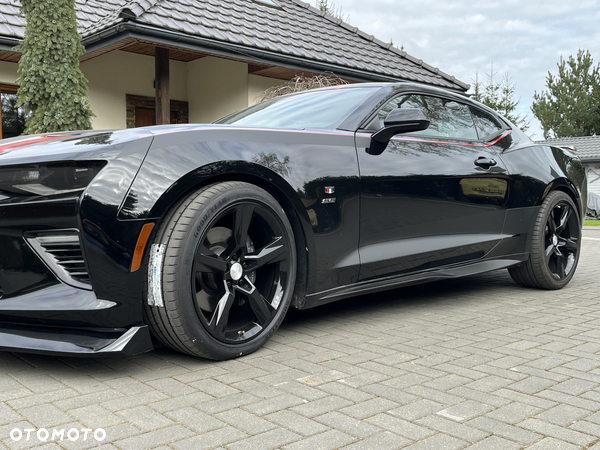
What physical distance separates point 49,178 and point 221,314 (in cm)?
95

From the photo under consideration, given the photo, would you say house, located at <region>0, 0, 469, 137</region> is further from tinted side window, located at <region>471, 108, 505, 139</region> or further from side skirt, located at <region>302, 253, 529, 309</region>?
side skirt, located at <region>302, 253, 529, 309</region>

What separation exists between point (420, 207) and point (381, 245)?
410 mm

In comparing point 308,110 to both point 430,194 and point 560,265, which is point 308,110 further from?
point 560,265

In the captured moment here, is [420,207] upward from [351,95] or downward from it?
downward

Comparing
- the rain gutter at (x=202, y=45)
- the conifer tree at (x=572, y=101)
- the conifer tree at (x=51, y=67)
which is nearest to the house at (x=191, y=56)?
the rain gutter at (x=202, y=45)

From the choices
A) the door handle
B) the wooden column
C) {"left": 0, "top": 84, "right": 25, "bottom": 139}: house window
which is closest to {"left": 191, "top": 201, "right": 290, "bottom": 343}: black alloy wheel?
the door handle

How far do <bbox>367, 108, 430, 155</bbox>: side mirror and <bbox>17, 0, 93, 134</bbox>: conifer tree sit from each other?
5.08 m

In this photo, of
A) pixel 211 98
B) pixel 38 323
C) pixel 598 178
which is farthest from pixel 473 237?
pixel 598 178

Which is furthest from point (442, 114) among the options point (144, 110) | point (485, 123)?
point (144, 110)

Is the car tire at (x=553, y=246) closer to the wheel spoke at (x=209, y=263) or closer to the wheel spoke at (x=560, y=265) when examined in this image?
the wheel spoke at (x=560, y=265)

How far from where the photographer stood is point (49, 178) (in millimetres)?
2510

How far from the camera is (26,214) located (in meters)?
2.51

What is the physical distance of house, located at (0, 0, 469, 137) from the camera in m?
8.82

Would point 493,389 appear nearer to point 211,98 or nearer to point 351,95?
point 351,95
